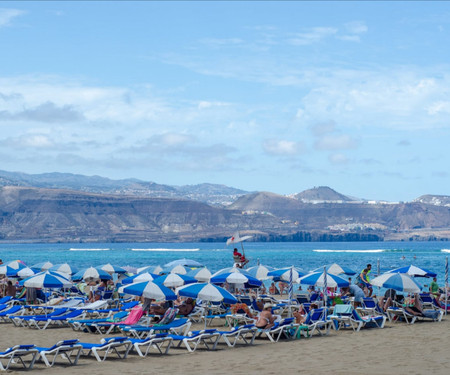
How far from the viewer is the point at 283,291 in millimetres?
32219

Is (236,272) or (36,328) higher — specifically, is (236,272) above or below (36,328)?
above

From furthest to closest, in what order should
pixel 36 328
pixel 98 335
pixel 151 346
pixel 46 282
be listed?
1. pixel 46 282
2. pixel 36 328
3. pixel 98 335
4. pixel 151 346

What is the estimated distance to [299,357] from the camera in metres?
12.9

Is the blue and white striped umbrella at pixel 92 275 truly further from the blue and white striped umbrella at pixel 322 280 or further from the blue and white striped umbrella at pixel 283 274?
the blue and white striped umbrella at pixel 322 280

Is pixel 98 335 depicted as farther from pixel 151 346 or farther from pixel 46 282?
pixel 46 282

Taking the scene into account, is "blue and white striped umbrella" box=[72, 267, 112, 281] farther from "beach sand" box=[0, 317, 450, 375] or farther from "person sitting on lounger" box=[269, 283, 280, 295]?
"beach sand" box=[0, 317, 450, 375]

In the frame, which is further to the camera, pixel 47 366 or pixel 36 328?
pixel 36 328

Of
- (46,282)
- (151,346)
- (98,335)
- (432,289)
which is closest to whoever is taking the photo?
(151,346)

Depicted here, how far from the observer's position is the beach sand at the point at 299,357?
11.5m

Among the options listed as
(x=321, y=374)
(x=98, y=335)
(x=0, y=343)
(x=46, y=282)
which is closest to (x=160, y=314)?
(x=98, y=335)

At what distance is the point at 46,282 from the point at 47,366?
28.5 feet

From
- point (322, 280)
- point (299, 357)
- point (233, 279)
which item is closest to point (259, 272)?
point (233, 279)

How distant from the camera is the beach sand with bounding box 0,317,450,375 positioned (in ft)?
37.9

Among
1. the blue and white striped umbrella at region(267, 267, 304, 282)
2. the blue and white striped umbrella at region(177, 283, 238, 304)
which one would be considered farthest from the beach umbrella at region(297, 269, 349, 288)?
the blue and white striped umbrella at region(267, 267, 304, 282)
